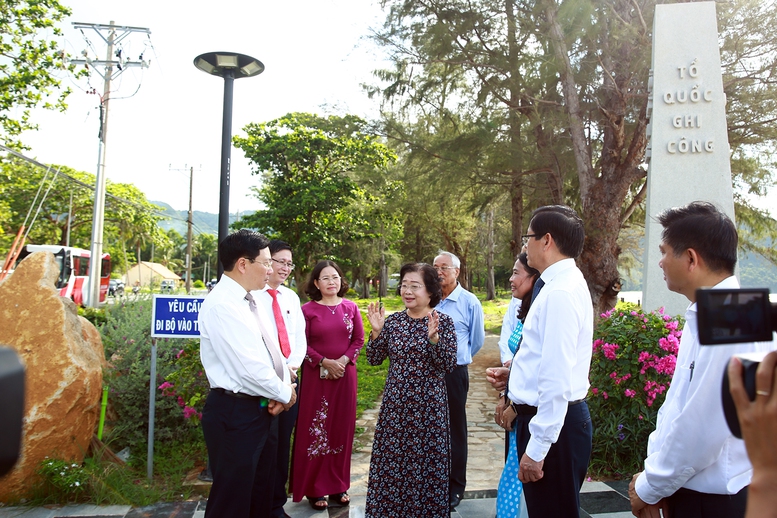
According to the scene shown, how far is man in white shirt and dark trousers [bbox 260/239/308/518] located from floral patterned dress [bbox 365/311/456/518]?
605mm

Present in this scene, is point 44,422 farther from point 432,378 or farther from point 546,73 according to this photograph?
point 546,73

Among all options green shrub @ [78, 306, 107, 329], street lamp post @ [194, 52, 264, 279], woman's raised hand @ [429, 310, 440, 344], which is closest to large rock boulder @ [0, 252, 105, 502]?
street lamp post @ [194, 52, 264, 279]

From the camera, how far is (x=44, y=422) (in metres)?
3.68

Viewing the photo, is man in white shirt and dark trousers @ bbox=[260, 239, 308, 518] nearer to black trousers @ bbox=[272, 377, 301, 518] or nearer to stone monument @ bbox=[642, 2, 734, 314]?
black trousers @ bbox=[272, 377, 301, 518]

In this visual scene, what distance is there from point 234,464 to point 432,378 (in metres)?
1.27

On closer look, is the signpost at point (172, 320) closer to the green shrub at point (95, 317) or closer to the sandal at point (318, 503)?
the sandal at point (318, 503)

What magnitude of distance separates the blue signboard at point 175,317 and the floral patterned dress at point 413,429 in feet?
5.04

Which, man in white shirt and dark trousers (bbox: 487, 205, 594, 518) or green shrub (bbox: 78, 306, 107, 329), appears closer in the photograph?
man in white shirt and dark trousers (bbox: 487, 205, 594, 518)

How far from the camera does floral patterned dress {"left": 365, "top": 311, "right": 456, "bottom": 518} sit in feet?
10.6

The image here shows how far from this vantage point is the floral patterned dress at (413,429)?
10.6 feet

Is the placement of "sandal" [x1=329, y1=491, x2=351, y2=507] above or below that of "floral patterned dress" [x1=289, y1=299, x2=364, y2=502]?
below

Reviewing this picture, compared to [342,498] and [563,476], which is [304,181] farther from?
[563,476]

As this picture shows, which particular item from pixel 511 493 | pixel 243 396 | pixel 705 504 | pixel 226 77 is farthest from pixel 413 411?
pixel 226 77

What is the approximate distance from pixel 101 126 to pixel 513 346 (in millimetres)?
15859
